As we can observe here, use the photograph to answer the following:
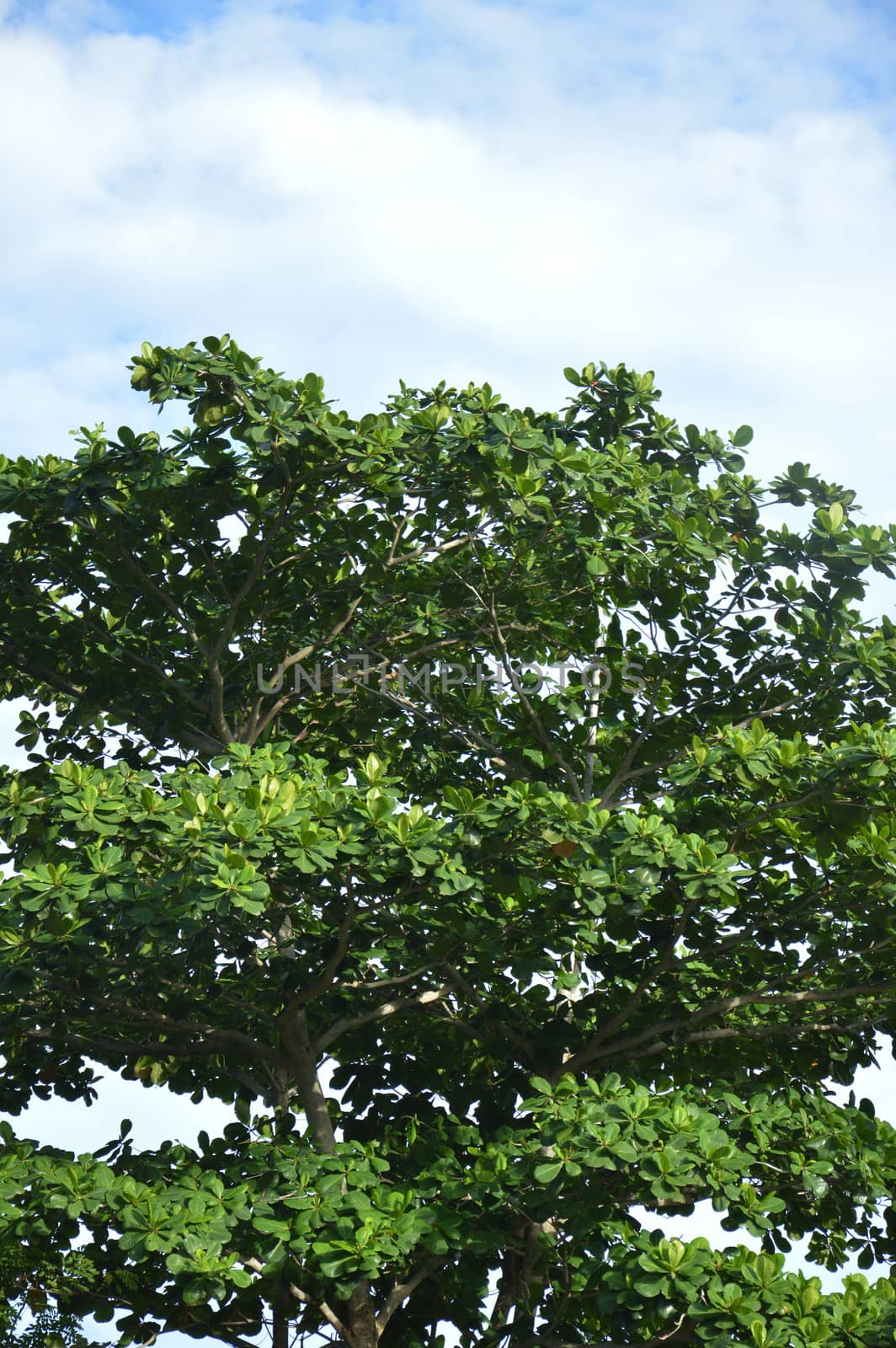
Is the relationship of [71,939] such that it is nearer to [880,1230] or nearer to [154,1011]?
[154,1011]

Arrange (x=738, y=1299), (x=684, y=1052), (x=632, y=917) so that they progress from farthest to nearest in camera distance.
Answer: (x=684, y=1052), (x=632, y=917), (x=738, y=1299)

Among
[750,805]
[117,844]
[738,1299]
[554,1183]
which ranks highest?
[750,805]

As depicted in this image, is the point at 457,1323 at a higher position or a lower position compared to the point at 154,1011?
lower

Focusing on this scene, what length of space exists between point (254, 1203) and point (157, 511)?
491 centimetres

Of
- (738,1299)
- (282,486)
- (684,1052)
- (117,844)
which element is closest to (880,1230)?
(684,1052)

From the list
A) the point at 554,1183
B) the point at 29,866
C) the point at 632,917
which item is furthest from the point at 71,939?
the point at 632,917

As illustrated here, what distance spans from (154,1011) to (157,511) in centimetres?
362

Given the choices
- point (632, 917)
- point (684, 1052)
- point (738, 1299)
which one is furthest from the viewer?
point (684, 1052)

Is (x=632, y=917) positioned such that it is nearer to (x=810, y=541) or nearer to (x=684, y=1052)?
(x=684, y=1052)

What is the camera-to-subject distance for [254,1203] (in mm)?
8836

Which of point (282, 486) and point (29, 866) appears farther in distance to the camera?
point (282, 486)

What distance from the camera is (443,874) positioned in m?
8.57

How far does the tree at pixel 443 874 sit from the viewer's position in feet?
28.2

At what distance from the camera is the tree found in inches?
338
